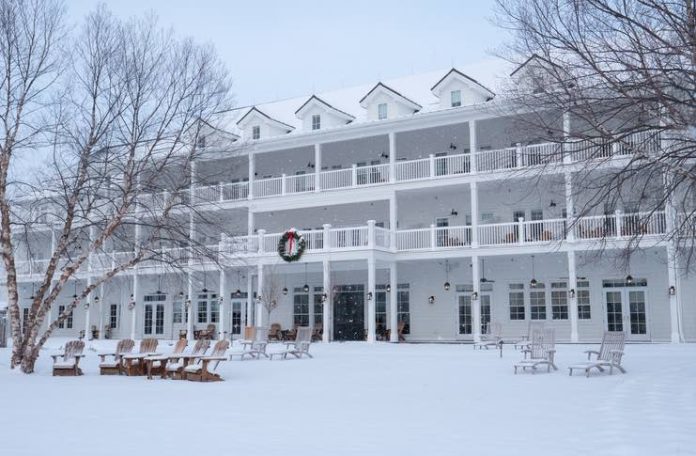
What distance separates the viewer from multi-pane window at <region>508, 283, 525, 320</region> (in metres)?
26.2

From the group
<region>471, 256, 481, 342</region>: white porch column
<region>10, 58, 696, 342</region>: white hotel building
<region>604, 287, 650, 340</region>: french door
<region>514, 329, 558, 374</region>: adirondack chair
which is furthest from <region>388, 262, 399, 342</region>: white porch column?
<region>514, 329, 558, 374</region>: adirondack chair

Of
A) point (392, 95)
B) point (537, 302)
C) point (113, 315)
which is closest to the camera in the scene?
point (537, 302)

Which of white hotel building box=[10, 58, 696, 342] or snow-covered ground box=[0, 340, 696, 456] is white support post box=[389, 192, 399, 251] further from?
snow-covered ground box=[0, 340, 696, 456]

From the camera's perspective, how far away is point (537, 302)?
85.2ft

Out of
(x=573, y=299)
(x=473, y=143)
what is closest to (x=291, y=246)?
(x=473, y=143)

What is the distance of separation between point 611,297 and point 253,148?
14.8 m

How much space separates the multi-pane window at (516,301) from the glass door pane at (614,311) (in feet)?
9.80

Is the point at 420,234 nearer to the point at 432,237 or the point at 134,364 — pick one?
the point at 432,237

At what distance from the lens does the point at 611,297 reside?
24844 mm

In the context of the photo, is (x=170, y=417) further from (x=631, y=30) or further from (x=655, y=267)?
(x=655, y=267)

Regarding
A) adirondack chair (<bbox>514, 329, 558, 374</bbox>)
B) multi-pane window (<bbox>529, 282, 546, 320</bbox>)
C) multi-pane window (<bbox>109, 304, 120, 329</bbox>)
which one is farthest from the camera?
multi-pane window (<bbox>109, 304, 120, 329</bbox>)

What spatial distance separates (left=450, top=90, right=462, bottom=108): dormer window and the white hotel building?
38 millimetres

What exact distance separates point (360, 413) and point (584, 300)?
59.0 ft

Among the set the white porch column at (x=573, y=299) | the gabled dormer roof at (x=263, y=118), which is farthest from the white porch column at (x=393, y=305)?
the gabled dormer roof at (x=263, y=118)
